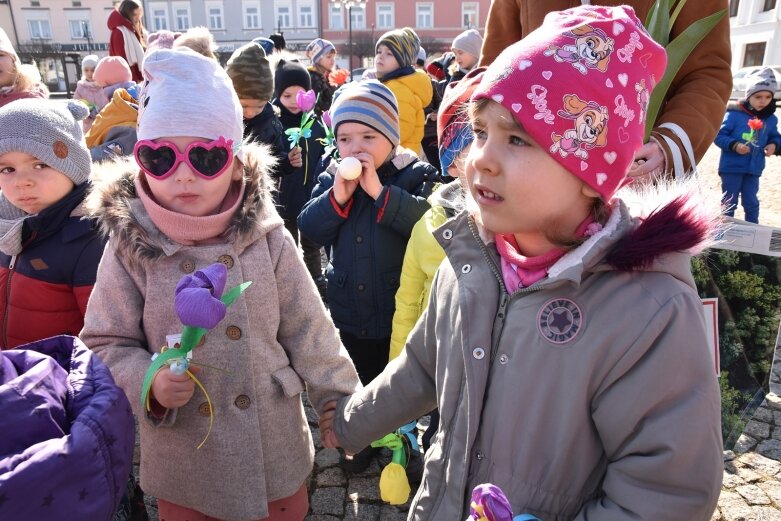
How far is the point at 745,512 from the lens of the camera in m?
2.64

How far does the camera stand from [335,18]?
46.9m

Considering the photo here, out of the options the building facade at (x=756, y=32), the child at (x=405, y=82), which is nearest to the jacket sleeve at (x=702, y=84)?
the child at (x=405, y=82)

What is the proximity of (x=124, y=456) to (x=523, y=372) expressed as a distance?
0.82 m

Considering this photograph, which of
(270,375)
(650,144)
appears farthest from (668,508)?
(270,375)

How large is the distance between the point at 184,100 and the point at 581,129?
115cm

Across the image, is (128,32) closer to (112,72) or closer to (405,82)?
(112,72)

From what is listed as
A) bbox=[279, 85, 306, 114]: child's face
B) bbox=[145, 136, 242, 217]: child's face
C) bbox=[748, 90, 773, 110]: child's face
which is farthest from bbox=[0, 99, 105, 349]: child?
bbox=[748, 90, 773, 110]: child's face

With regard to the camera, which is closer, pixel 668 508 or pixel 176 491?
pixel 668 508

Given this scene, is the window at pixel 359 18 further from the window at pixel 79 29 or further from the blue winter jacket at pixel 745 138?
the blue winter jacket at pixel 745 138

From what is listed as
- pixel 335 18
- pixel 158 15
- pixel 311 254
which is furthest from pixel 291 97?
pixel 158 15

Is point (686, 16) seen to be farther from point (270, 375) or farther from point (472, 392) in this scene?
point (270, 375)

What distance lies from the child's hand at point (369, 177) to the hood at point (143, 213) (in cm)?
76

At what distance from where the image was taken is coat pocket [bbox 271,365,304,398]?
1757 mm

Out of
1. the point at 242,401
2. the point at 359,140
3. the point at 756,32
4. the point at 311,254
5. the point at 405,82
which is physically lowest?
the point at 311,254
